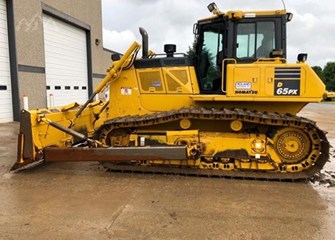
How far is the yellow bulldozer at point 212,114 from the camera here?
558 cm

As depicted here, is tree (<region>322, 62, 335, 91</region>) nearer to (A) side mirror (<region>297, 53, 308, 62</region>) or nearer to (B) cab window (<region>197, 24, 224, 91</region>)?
(A) side mirror (<region>297, 53, 308, 62</region>)

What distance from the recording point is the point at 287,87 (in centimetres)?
561

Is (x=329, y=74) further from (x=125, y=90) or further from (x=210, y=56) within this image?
(x=125, y=90)

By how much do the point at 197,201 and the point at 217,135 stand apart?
Result: 5.08 feet

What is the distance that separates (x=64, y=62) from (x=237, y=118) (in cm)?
1330

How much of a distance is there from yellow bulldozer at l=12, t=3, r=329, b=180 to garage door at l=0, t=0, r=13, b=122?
7451 millimetres

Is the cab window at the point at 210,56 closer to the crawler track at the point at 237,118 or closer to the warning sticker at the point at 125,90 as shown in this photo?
the crawler track at the point at 237,118

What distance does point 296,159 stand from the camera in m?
5.66

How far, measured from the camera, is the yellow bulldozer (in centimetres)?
558

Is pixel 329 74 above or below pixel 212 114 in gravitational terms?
above

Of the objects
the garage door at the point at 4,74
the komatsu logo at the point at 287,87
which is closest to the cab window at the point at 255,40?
the komatsu logo at the point at 287,87

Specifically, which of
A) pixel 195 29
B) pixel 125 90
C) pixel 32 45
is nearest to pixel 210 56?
pixel 195 29

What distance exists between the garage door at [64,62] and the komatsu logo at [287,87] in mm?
12079

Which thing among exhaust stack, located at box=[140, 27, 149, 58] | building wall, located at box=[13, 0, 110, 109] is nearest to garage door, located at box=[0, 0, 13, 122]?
building wall, located at box=[13, 0, 110, 109]
